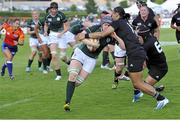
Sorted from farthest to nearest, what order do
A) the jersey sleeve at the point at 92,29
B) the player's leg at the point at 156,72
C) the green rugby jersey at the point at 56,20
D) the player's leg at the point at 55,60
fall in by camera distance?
the green rugby jersey at the point at 56,20 < the player's leg at the point at 55,60 < the player's leg at the point at 156,72 < the jersey sleeve at the point at 92,29

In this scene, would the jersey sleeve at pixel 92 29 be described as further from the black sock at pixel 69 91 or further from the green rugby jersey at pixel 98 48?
the black sock at pixel 69 91

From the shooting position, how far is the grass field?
1060cm

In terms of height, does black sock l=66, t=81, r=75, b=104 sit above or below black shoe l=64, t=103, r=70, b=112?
above

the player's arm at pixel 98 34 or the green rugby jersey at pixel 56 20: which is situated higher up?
the player's arm at pixel 98 34

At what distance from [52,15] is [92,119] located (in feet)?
24.5

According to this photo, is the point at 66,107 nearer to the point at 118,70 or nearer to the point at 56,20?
the point at 118,70

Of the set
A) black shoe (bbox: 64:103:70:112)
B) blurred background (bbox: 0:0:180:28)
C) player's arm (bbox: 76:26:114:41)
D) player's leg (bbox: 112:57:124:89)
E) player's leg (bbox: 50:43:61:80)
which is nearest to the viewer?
player's arm (bbox: 76:26:114:41)

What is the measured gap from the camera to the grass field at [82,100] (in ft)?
34.8

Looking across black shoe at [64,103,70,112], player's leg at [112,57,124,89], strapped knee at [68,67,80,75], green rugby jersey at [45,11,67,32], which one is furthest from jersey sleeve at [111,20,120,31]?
green rugby jersey at [45,11,67,32]

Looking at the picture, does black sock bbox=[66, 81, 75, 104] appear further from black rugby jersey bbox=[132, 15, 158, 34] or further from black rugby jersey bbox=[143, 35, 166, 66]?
black rugby jersey bbox=[132, 15, 158, 34]

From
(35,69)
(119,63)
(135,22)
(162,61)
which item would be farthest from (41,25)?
(162,61)

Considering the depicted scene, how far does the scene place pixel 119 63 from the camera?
1482 centimetres

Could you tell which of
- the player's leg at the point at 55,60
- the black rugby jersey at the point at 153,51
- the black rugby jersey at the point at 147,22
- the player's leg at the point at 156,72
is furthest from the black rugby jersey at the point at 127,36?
the player's leg at the point at 55,60

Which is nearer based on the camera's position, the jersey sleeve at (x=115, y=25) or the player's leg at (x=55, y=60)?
the jersey sleeve at (x=115, y=25)
